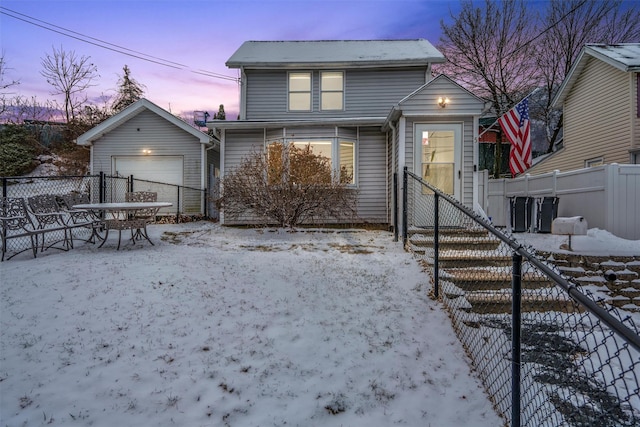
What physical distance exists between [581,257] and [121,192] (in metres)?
13.8

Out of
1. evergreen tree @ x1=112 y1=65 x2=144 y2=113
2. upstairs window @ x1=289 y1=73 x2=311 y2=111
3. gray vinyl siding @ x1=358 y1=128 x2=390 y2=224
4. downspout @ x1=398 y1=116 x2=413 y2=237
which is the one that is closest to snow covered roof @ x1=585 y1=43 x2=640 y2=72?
gray vinyl siding @ x1=358 y1=128 x2=390 y2=224

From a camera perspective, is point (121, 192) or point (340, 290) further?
point (121, 192)

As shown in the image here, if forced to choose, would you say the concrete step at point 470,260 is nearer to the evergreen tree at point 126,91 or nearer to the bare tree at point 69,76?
the bare tree at point 69,76

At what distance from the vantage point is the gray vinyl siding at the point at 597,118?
10547 millimetres

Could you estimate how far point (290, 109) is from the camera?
11.8 metres

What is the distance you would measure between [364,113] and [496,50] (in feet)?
37.3

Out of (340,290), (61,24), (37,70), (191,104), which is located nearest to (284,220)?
(340,290)

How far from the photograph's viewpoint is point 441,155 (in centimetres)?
824

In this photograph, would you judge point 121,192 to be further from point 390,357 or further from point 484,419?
point 484,419

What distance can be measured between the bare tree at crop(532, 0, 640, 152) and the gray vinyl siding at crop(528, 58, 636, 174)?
13.6 ft

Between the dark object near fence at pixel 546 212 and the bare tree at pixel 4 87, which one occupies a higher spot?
the bare tree at pixel 4 87

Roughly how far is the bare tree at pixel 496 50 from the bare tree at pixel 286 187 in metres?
13.7

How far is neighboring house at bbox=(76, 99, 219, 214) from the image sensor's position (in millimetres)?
12820

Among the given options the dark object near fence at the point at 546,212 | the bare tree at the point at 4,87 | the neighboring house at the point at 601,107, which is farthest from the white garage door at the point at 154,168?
the neighboring house at the point at 601,107
